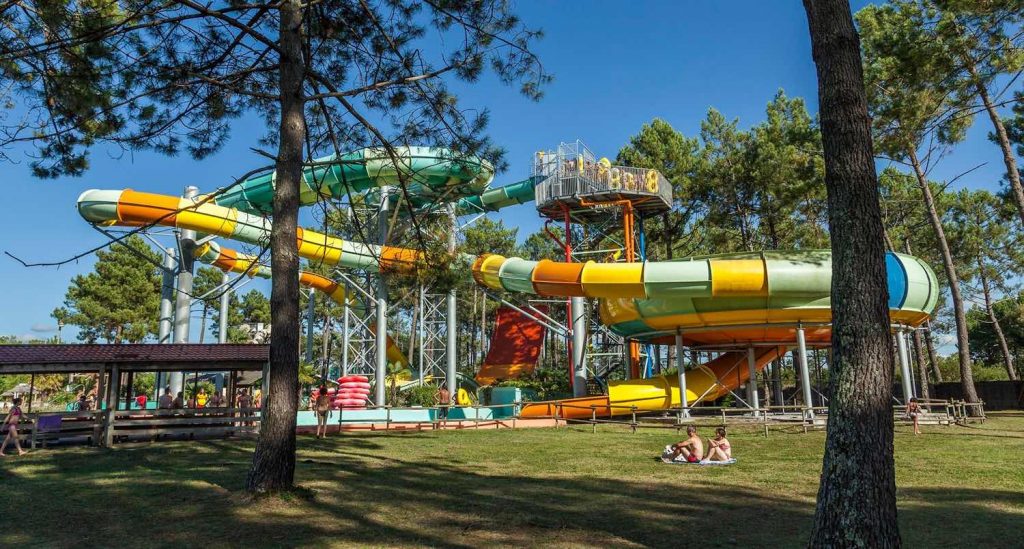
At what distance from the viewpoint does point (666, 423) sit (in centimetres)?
1872

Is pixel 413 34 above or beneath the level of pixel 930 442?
above

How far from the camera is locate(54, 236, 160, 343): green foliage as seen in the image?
4678cm

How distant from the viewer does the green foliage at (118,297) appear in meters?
46.8

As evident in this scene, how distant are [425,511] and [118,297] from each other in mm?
48170

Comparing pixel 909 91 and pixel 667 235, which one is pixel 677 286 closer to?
pixel 909 91

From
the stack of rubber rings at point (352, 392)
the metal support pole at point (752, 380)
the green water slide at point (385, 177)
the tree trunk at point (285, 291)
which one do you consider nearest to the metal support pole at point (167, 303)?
the green water slide at point (385, 177)

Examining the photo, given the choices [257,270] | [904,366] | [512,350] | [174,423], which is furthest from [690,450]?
[512,350]

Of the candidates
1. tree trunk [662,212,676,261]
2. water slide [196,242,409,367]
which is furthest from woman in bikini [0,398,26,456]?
tree trunk [662,212,676,261]

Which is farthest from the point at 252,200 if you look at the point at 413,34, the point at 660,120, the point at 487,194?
the point at 660,120

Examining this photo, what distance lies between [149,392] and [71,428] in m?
36.2

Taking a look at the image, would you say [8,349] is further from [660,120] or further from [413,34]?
[660,120]

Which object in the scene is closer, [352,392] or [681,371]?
[681,371]

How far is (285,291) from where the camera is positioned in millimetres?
7926

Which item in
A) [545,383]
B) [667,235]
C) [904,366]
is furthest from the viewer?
[667,235]
